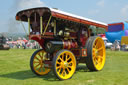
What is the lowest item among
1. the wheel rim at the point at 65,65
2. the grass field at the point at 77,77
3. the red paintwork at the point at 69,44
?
the grass field at the point at 77,77

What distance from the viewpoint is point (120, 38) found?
2327cm

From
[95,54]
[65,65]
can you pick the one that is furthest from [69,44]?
[95,54]

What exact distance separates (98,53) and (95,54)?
463mm

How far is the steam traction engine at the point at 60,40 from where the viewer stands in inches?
200

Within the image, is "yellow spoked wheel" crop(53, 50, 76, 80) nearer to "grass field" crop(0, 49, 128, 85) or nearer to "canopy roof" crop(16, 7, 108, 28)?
"grass field" crop(0, 49, 128, 85)

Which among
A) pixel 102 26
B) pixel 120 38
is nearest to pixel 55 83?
pixel 102 26

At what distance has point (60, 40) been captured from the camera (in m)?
5.75

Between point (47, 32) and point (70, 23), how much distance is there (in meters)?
1.14

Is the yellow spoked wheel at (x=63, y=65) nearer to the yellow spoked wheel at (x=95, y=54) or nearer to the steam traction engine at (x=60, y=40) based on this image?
the steam traction engine at (x=60, y=40)

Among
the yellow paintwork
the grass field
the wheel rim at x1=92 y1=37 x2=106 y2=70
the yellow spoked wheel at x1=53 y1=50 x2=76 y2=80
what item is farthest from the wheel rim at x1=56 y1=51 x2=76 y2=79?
the yellow paintwork

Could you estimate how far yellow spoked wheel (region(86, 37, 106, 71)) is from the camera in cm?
603

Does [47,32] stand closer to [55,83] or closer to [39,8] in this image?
[39,8]

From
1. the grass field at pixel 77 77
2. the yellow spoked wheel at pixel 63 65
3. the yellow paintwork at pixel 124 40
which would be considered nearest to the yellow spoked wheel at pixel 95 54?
the grass field at pixel 77 77

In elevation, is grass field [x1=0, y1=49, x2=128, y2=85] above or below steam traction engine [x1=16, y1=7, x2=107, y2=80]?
below
